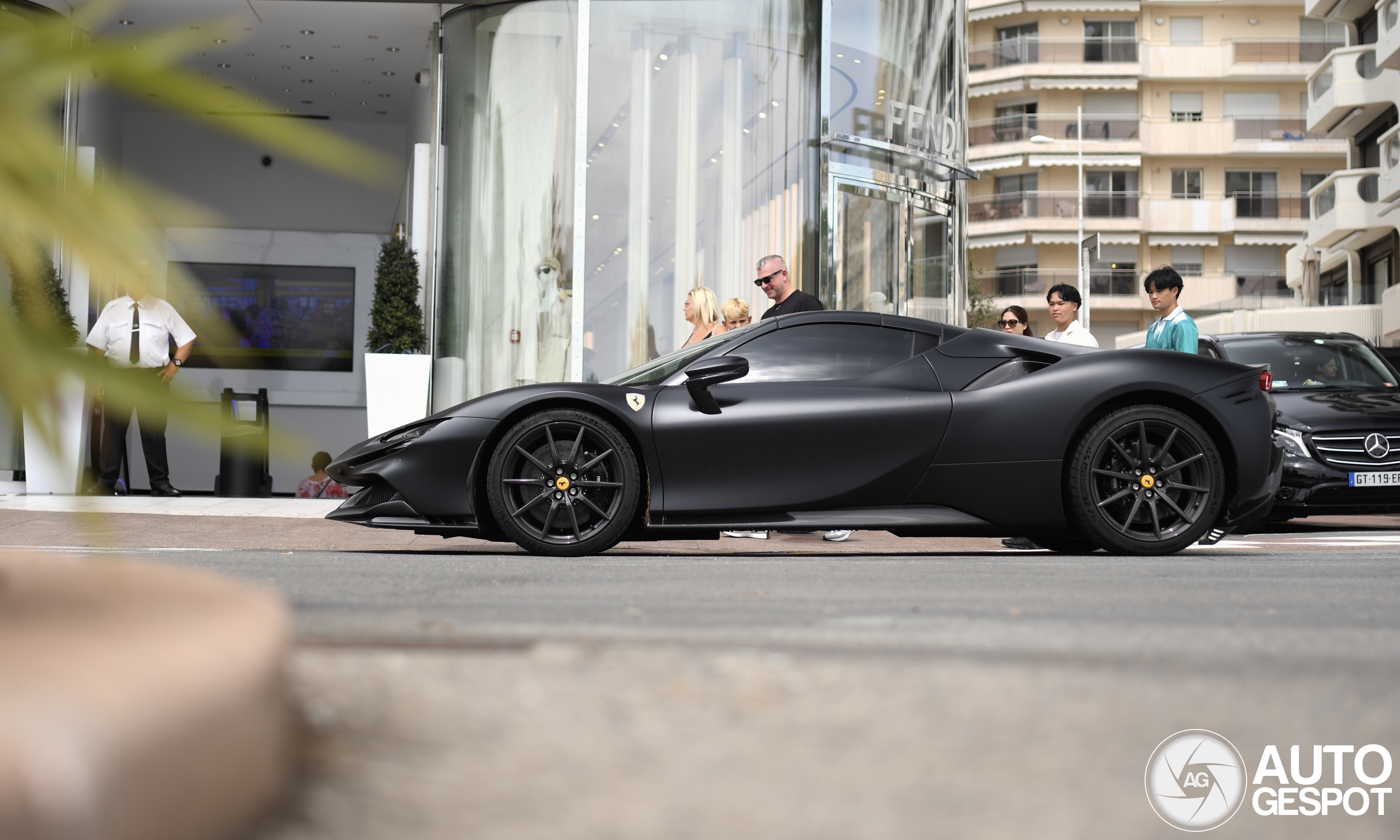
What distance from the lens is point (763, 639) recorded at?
71.7 inches

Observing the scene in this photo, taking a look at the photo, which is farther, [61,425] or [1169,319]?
[1169,319]

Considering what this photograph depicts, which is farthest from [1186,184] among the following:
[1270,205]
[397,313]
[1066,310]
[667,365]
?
[667,365]

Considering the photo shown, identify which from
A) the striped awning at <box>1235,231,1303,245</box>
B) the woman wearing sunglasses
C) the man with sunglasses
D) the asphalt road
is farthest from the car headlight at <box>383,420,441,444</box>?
the striped awning at <box>1235,231,1303,245</box>

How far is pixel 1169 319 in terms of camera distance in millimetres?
7430

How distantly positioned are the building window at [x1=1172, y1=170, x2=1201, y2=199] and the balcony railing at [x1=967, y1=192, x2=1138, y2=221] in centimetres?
190

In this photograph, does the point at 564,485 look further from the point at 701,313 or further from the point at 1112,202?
the point at 1112,202

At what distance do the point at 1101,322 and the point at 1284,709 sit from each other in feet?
182

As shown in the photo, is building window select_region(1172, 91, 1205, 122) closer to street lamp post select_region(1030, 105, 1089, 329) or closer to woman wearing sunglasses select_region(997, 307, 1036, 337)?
street lamp post select_region(1030, 105, 1089, 329)

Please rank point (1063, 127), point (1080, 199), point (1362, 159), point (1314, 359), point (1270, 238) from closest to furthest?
1. point (1314, 359)
2. point (1362, 159)
3. point (1080, 199)
4. point (1270, 238)
5. point (1063, 127)

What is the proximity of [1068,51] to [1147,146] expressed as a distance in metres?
5.16

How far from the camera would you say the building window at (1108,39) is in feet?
177

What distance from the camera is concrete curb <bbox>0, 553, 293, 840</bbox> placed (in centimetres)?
85

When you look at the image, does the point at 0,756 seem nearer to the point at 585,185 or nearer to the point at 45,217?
the point at 45,217

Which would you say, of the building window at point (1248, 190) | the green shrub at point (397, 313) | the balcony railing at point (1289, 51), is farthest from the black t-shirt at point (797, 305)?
the balcony railing at point (1289, 51)
